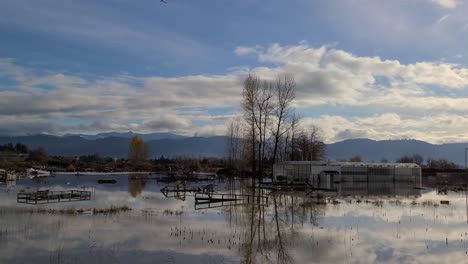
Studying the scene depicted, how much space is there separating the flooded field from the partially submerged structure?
3425cm

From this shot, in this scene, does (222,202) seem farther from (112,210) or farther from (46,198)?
(46,198)

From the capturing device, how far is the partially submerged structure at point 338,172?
72.2 metres

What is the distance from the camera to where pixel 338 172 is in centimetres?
7375

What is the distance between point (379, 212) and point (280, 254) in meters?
17.5

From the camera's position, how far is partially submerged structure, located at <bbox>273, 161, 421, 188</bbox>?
7219cm

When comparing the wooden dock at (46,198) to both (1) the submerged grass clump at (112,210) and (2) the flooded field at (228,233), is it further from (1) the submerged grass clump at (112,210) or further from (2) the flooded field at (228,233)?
(1) the submerged grass clump at (112,210)

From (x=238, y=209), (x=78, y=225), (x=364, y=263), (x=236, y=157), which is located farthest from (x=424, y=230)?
(x=236, y=157)

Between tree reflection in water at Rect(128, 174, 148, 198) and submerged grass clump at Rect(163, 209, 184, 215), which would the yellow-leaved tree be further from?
submerged grass clump at Rect(163, 209, 184, 215)

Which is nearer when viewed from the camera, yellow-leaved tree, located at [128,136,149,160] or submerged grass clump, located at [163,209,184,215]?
submerged grass clump, located at [163,209,184,215]

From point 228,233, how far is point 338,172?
53.3 metres

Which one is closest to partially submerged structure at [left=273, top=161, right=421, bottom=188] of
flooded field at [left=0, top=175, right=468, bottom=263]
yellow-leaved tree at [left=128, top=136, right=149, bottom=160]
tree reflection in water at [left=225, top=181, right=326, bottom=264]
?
tree reflection in water at [left=225, top=181, right=326, bottom=264]

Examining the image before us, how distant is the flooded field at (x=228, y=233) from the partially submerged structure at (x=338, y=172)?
34247 mm

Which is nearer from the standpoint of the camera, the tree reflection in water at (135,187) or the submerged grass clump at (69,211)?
the submerged grass clump at (69,211)

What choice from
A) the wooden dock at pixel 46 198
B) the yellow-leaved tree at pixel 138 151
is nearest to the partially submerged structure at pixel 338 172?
the wooden dock at pixel 46 198
